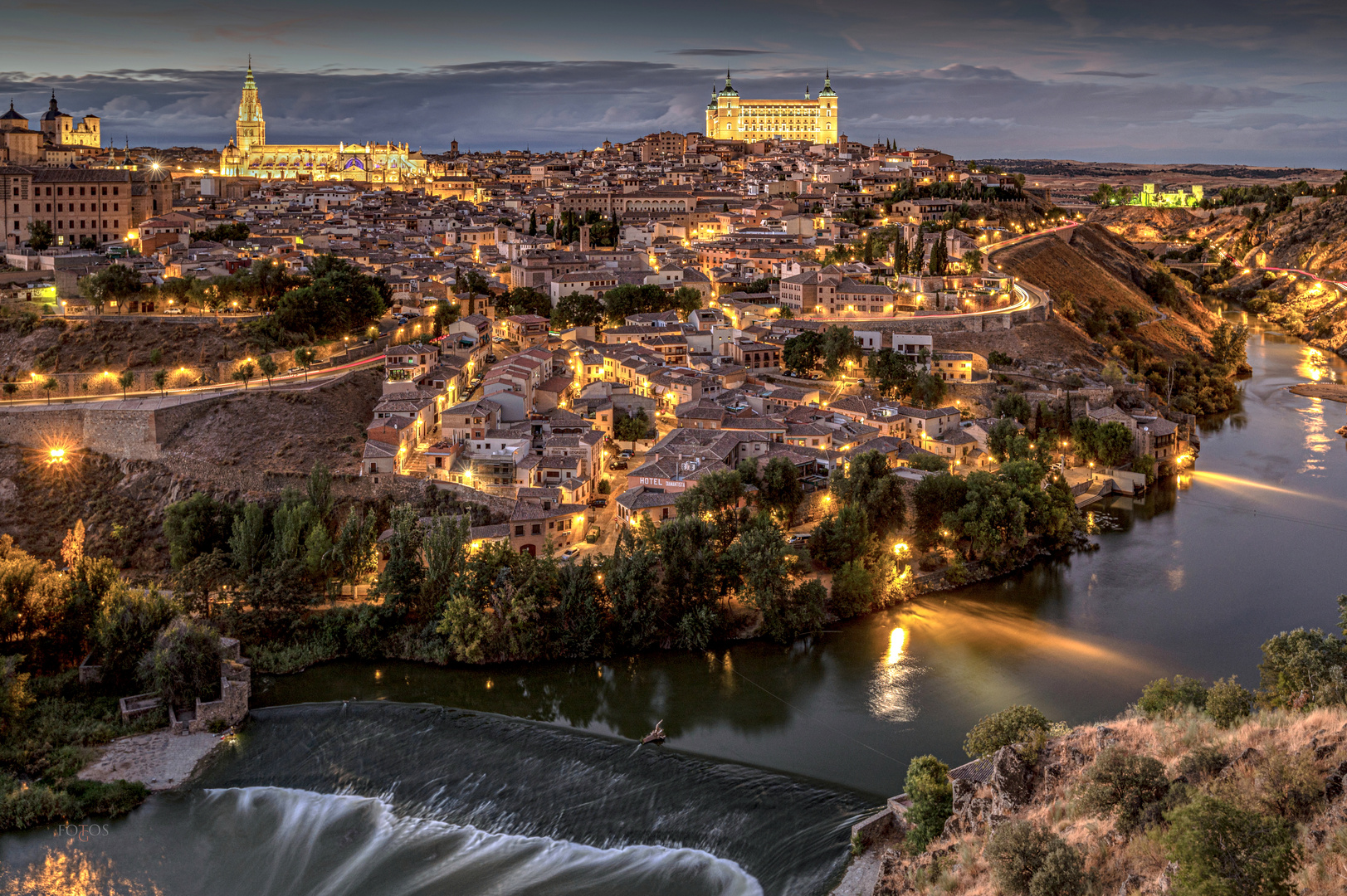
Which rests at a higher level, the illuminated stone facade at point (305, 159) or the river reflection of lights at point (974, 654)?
the illuminated stone facade at point (305, 159)

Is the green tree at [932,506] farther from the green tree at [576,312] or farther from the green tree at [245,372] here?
the green tree at [245,372]

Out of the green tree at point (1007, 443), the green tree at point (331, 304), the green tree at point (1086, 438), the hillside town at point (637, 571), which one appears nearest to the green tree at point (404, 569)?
the hillside town at point (637, 571)

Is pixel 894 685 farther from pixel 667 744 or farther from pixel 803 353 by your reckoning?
pixel 803 353

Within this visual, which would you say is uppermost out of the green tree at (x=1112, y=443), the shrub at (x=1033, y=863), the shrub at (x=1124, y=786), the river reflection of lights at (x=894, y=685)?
the green tree at (x=1112, y=443)

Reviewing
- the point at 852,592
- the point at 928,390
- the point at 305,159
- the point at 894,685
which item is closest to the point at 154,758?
the point at 894,685

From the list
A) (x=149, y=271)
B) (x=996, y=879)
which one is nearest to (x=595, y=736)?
(x=996, y=879)

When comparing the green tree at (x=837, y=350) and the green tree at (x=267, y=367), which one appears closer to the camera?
the green tree at (x=267, y=367)

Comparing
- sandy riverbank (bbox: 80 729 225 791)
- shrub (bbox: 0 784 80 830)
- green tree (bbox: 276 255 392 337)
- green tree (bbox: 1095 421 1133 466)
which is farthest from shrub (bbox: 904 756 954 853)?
green tree (bbox: 276 255 392 337)
